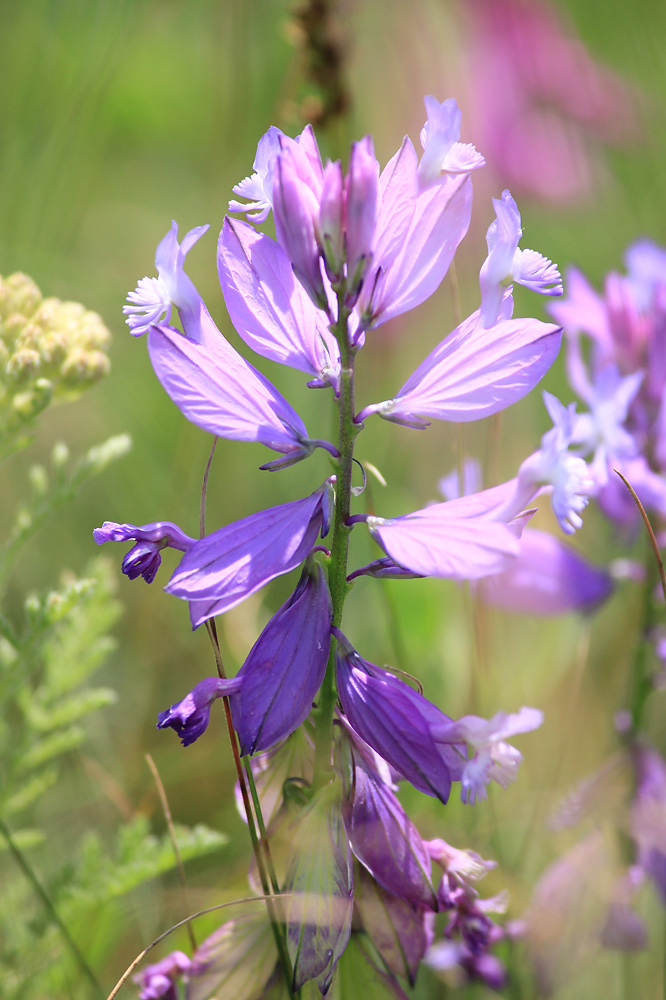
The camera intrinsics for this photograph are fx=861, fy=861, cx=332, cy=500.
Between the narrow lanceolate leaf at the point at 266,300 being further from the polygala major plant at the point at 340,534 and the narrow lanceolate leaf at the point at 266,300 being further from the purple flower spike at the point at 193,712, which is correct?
the purple flower spike at the point at 193,712

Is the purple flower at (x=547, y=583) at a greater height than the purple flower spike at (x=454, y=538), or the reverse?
the purple flower spike at (x=454, y=538)

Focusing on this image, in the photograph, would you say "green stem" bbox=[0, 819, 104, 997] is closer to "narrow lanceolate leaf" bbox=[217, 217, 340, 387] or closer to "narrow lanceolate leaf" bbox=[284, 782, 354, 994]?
"narrow lanceolate leaf" bbox=[284, 782, 354, 994]

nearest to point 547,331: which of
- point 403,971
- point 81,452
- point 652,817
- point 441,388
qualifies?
point 441,388

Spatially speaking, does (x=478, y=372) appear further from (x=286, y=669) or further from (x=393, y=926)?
(x=393, y=926)

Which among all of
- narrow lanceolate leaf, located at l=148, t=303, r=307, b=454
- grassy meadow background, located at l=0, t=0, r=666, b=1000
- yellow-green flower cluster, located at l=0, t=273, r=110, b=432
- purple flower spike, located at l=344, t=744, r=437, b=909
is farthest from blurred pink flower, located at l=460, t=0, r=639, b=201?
purple flower spike, located at l=344, t=744, r=437, b=909

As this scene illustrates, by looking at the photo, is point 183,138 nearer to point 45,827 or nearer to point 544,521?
point 544,521

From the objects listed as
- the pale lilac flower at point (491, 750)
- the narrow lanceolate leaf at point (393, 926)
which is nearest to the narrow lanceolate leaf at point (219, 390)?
the pale lilac flower at point (491, 750)

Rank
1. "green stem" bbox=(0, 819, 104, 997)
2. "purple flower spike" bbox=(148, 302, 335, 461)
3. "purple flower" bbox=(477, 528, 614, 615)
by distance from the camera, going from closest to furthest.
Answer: "purple flower spike" bbox=(148, 302, 335, 461), "green stem" bbox=(0, 819, 104, 997), "purple flower" bbox=(477, 528, 614, 615)
